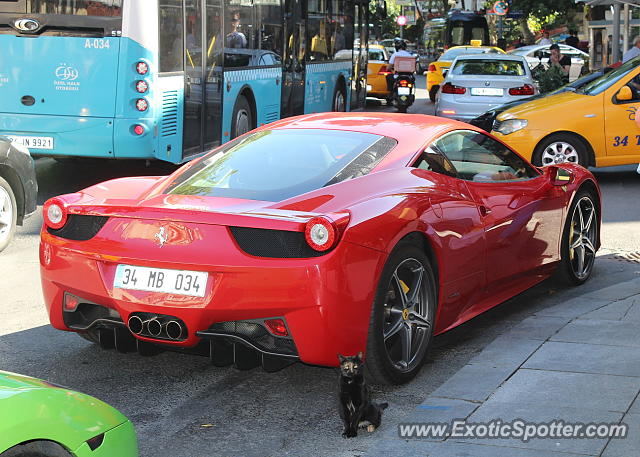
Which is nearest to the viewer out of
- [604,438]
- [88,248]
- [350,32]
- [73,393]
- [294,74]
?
[73,393]

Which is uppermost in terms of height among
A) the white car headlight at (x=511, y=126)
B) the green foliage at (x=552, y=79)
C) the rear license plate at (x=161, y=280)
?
the green foliage at (x=552, y=79)

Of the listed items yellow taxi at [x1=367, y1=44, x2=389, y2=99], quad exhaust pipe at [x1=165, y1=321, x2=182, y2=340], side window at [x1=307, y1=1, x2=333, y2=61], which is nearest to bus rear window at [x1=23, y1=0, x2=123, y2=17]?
side window at [x1=307, y1=1, x2=333, y2=61]

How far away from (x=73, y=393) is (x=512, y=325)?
3.94 metres

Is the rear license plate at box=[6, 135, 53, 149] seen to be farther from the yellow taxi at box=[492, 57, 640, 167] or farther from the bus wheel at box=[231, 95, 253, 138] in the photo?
the yellow taxi at box=[492, 57, 640, 167]

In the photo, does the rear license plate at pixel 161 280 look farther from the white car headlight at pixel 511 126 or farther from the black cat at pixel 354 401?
the white car headlight at pixel 511 126

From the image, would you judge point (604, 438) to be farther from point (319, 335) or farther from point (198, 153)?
point (198, 153)

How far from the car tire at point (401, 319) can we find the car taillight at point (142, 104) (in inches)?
277

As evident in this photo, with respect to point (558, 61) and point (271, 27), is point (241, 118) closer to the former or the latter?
point (271, 27)

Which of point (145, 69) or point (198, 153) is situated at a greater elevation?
point (145, 69)

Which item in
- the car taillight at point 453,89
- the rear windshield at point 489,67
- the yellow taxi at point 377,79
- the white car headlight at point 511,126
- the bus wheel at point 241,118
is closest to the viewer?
the white car headlight at point 511,126

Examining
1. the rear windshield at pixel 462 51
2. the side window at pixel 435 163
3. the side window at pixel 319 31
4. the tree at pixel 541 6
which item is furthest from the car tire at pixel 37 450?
the tree at pixel 541 6

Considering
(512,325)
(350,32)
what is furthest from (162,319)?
(350,32)

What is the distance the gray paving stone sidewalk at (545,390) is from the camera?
4387 mm

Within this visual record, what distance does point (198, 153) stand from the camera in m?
13.6
